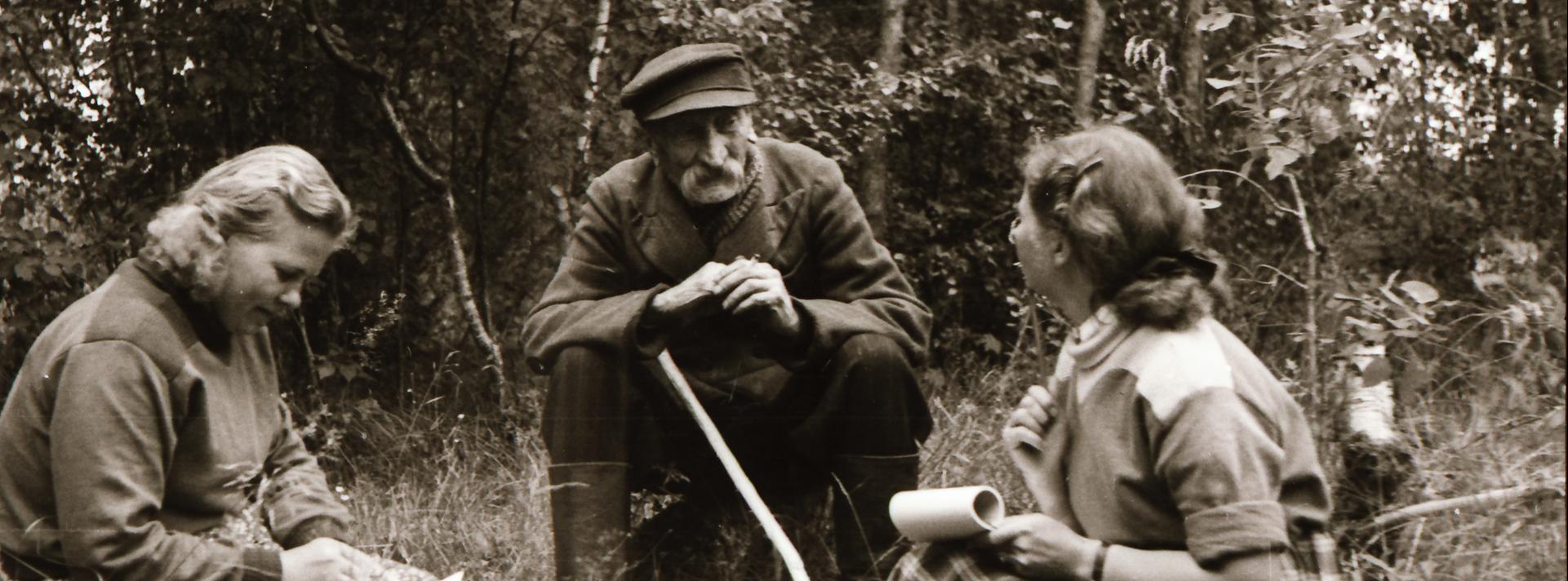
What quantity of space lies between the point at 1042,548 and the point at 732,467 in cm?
97

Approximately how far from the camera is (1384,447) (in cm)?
363

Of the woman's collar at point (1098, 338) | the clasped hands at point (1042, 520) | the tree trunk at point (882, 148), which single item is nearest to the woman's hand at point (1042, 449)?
the clasped hands at point (1042, 520)

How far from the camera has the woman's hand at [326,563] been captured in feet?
9.22

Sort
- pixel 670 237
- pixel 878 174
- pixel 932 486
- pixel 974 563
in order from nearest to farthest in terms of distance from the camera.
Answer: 1. pixel 974 563
2. pixel 670 237
3. pixel 932 486
4. pixel 878 174

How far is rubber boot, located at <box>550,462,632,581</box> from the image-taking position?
3.45 m

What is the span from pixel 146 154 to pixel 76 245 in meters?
0.48

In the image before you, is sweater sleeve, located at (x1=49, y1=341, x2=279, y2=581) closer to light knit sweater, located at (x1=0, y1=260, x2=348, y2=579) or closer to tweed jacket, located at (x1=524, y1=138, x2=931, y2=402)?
light knit sweater, located at (x1=0, y1=260, x2=348, y2=579)

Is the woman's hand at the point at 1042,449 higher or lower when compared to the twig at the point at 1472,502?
higher

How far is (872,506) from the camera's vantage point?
3.42 m

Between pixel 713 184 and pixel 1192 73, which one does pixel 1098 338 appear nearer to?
pixel 713 184

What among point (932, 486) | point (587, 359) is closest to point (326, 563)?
point (587, 359)

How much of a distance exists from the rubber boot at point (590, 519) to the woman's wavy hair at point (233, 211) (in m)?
0.80

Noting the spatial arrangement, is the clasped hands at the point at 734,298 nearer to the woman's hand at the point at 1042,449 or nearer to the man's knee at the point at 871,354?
the man's knee at the point at 871,354

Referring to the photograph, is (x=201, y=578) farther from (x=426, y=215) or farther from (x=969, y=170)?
(x=969, y=170)
